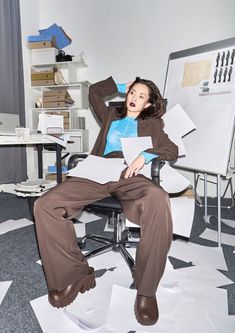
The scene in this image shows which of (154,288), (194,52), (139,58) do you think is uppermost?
(139,58)

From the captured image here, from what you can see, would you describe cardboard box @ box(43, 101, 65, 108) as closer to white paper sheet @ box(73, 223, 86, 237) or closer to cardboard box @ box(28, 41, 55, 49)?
cardboard box @ box(28, 41, 55, 49)

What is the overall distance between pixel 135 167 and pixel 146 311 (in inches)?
24.1

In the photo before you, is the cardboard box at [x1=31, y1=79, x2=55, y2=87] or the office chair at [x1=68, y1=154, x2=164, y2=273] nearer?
the office chair at [x1=68, y1=154, x2=164, y2=273]

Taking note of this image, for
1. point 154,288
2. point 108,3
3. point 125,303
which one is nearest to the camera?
point 154,288

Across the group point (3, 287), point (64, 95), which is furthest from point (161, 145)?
point (64, 95)

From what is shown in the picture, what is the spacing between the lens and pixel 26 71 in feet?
10.2

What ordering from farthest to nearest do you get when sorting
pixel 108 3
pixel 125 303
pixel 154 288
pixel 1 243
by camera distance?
pixel 108 3
pixel 1 243
pixel 125 303
pixel 154 288

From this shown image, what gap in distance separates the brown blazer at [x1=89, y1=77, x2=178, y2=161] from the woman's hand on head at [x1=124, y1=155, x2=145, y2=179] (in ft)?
0.24

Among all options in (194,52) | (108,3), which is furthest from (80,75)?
(194,52)

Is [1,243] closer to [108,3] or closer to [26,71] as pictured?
[26,71]

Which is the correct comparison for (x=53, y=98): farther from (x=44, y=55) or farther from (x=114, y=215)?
(x=114, y=215)

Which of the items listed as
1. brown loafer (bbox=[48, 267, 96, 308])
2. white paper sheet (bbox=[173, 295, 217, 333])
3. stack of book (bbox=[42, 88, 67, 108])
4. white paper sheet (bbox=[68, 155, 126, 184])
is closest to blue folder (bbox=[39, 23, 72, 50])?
stack of book (bbox=[42, 88, 67, 108])

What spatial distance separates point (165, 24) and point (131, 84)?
6.06 feet

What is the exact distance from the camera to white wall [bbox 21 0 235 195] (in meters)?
2.89
